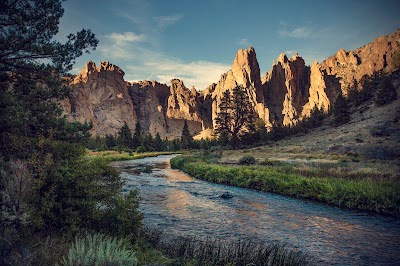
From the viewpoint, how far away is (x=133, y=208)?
33.8ft

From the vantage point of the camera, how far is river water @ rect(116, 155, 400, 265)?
10742mm

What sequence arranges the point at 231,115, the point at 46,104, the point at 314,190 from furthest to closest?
the point at 231,115
the point at 314,190
the point at 46,104

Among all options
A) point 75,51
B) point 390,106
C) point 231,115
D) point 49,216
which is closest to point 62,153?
point 49,216

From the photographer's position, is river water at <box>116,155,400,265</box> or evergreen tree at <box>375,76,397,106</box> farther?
evergreen tree at <box>375,76,397,106</box>

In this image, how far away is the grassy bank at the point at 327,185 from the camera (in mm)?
16562

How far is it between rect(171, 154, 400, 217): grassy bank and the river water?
1132 millimetres

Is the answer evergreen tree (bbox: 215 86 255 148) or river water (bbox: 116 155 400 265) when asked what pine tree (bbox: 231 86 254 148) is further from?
river water (bbox: 116 155 400 265)

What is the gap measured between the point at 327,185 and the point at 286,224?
24.7 feet

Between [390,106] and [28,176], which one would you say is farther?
[390,106]

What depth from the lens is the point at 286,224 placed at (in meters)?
14.3

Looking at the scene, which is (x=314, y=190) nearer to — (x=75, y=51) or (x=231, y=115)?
(x=75, y=51)

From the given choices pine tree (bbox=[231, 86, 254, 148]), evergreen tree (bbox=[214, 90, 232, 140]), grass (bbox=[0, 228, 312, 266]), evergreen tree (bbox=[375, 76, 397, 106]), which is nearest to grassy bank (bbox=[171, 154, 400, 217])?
grass (bbox=[0, 228, 312, 266])

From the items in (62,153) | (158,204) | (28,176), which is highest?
(62,153)

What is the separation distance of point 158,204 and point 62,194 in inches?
412
